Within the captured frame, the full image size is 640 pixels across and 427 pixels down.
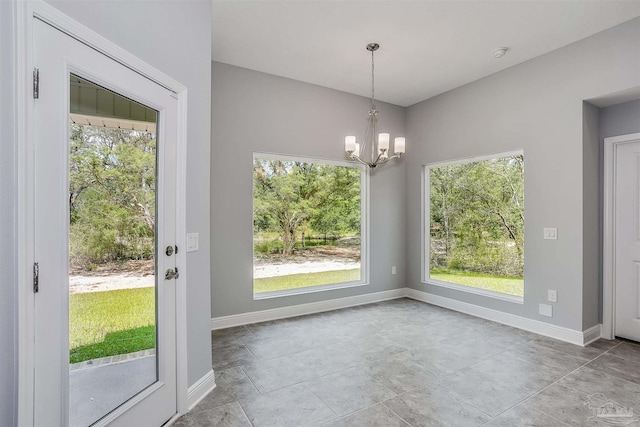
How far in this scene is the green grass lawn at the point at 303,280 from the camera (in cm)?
388

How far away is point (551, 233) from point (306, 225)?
279 centimetres

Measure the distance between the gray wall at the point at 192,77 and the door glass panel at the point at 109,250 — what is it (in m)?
0.28

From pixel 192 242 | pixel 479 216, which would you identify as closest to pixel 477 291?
pixel 479 216

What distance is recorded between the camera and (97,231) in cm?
153

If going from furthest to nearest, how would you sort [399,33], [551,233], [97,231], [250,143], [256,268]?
[256,268]
[250,143]
[551,233]
[399,33]
[97,231]

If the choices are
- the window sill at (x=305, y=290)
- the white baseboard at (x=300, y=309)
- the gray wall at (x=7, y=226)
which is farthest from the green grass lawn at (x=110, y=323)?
the window sill at (x=305, y=290)

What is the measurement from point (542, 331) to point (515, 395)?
4.95 feet

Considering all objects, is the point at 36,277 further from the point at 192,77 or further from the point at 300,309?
the point at 300,309

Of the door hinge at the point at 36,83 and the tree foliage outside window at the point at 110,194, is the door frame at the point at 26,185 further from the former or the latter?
the tree foliage outside window at the point at 110,194

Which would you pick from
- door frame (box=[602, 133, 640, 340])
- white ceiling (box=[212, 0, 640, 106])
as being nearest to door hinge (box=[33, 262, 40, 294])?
white ceiling (box=[212, 0, 640, 106])

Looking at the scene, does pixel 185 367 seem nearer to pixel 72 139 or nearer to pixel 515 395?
pixel 72 139

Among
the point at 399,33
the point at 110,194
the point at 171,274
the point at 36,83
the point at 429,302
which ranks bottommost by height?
the point at 429,302

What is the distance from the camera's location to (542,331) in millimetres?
3307

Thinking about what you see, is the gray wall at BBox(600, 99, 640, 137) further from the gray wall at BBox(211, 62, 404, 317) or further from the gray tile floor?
the gray wall at BBox(211, 62, 404, 317)
